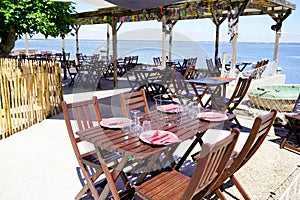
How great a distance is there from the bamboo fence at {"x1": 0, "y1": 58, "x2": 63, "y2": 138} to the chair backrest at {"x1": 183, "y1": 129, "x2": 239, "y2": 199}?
129 inches

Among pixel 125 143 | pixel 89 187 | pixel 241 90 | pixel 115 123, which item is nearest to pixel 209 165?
pixel 125 143

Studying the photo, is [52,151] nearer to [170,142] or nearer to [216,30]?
[170,142]

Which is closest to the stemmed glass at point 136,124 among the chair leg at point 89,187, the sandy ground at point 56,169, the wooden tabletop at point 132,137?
the wooden tabletop at point 132,137

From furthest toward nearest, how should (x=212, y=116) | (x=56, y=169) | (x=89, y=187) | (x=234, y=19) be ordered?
1. (x=234, y=19)
2. (x=56, y=169)
3. (x=212, y=116)
4. (x=89, y=187)

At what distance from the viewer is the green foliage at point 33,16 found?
445 cm

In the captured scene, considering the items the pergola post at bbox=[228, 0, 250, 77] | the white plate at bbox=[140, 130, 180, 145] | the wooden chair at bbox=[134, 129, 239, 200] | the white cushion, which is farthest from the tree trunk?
the pergola post at bbox=[228, 0, 250, 77]

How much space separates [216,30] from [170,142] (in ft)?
33.1

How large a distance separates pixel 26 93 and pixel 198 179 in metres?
3.71

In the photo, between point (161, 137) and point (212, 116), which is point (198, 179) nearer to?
point (161, 137)

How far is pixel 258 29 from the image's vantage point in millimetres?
39656

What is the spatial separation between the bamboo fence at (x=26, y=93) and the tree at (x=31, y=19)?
0.71 meters

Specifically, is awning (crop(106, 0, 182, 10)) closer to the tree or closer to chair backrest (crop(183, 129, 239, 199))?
the tree

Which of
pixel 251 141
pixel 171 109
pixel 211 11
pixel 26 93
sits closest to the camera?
pixel 251 141

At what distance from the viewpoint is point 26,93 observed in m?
4.31
